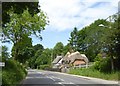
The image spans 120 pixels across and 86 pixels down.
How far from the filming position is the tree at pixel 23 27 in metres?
51.9

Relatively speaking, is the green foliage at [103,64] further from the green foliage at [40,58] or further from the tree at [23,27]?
the green foliage at [40,58]

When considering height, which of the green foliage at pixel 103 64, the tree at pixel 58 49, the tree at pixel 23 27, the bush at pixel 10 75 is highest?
the tree at pixel 58 49

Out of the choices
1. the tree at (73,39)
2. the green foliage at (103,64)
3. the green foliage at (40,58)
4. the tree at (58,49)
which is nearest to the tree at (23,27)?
the green foliage at (103,64)

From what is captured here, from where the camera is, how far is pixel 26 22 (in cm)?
5253

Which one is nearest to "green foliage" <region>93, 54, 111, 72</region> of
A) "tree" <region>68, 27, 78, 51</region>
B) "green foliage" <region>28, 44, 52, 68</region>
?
"tree" <region>68, 27, 78, 51</region>

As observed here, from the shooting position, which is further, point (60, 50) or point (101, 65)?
point (60, 50)

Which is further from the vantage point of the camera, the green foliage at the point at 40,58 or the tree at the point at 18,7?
the green foliage at the point at 40,58

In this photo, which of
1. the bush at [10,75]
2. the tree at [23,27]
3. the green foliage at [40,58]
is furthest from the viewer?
the green foliage at [40,58]

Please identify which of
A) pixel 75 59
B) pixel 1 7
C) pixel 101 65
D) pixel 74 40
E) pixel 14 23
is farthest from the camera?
pixel 74 40

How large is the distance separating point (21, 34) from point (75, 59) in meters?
59.4

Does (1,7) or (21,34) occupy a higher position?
(21,34)

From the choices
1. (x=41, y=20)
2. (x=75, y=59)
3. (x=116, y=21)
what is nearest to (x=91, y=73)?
(x=41, y=20)

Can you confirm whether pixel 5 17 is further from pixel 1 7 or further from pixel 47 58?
pixel 47 58

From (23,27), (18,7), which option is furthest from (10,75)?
(23,27)
